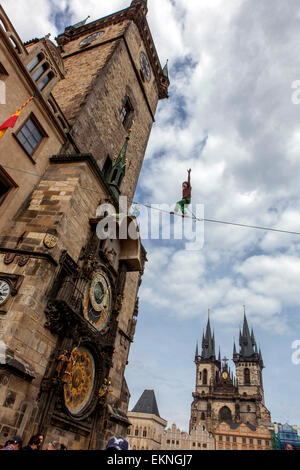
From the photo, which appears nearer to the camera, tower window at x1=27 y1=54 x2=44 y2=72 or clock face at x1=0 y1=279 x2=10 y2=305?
clock face at x1=0 y1=279 x2=10 y2=305

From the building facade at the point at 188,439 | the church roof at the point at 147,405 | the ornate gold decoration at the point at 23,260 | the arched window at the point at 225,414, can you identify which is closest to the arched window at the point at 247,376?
the arched window at the point at 225,414

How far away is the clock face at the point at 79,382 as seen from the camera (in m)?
8.59

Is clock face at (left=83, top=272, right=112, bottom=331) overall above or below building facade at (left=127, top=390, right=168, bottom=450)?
below

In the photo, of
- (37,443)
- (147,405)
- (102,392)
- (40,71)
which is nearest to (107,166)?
(40,71)

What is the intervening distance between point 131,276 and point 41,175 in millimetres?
7364

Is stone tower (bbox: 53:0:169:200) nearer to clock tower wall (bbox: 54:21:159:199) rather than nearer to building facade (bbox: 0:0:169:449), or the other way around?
clock tower wall (bbox: 54:21:159:199)

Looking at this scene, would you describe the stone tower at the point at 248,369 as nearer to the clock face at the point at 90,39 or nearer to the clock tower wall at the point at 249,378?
the clock tower wall at the point at 249,378

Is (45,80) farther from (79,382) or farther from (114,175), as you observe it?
(79,382)

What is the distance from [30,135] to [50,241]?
435cm

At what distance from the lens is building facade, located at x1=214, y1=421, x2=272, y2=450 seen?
70125 mm

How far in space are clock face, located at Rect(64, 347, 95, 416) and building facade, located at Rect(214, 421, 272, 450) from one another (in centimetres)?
7722

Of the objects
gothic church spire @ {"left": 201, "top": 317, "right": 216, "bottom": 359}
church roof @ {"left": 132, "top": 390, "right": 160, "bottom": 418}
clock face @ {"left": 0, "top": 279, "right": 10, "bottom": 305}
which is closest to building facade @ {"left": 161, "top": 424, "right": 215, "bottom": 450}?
church roof @ {"left": 132, "top": 390, "right": 160, "bottom": 418}
